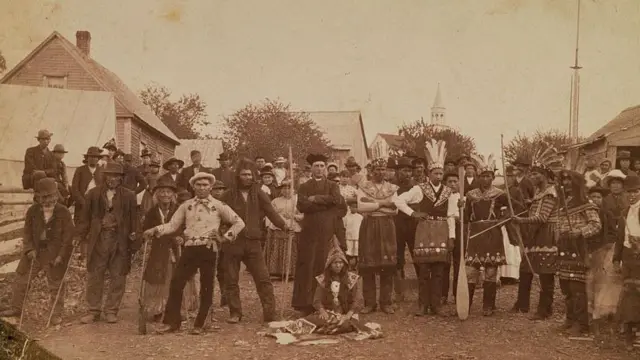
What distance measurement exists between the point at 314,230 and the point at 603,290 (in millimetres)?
3113

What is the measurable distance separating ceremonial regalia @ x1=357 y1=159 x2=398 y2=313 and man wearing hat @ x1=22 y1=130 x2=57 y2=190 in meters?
4.38

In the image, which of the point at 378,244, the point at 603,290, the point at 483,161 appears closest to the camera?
the point at 603,290

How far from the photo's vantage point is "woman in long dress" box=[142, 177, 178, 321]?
7398 mm

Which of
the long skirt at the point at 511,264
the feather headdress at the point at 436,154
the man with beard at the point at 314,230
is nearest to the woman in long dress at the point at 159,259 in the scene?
the man with beard at the point at 314,230

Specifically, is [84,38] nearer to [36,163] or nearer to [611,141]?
[36,163]

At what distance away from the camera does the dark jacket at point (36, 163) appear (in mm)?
8828

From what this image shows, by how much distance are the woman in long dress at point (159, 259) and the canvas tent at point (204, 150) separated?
26.9 meters

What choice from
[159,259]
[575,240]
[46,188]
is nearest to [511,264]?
[575,240]

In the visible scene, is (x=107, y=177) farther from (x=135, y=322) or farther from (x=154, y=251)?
(x=135, y=322)

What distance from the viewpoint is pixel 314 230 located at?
7547 millimetres

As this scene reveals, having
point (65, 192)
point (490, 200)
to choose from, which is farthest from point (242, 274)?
point (490, 200)

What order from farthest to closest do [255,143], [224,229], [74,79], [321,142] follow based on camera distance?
[321,142]
[255,143]
[74,79]
[224,229]

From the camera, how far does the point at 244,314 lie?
7.69 meters

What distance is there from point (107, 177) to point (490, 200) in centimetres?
446
